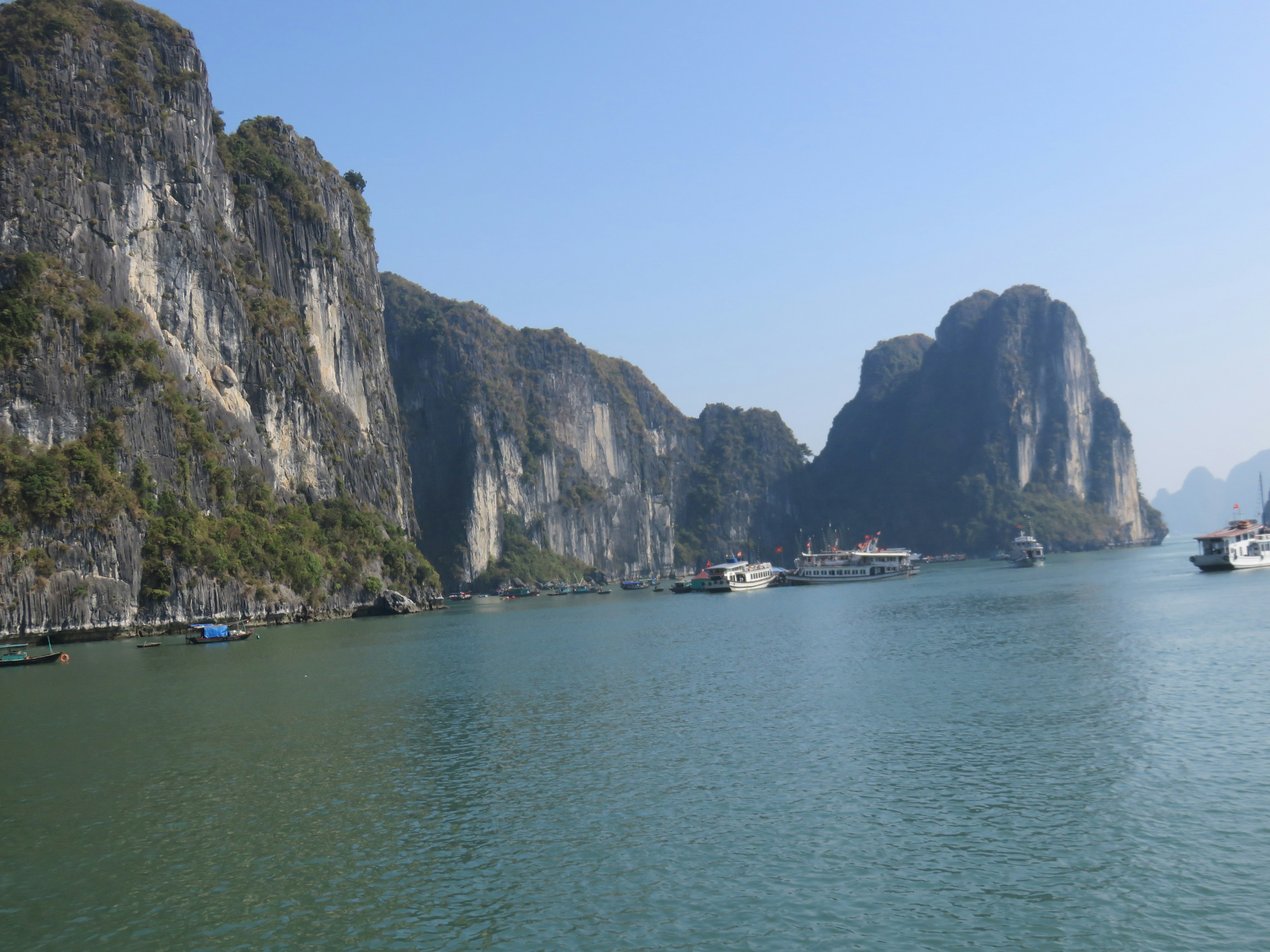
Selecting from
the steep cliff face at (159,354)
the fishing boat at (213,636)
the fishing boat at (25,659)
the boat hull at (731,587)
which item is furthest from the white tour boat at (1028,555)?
the fishing boat at (25,659)

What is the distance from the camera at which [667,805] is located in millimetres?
21203

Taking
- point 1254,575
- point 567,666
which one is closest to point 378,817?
point 567,666

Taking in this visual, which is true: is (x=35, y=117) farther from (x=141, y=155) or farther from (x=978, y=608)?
(x=978, y=608)

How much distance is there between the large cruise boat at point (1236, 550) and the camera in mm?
89500

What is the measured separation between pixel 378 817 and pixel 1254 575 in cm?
8672

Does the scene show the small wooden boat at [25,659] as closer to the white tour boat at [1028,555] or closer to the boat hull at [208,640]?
the boat hull at [208,640]

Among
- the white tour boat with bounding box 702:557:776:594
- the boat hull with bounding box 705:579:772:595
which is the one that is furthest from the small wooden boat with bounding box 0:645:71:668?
the white tour boat with bounding box 702:557:776:594

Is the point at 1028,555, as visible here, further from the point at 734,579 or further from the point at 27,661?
the point at 27,661

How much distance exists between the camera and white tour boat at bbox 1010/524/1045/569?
147625 millimetres

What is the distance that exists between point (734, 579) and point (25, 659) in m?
82.4

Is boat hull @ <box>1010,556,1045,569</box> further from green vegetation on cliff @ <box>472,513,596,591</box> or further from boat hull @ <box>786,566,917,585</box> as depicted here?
green vegetation on cliff @ <box>472,513,596,591</box>

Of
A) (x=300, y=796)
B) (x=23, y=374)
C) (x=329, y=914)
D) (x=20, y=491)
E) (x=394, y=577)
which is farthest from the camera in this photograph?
(x=394, y=577)

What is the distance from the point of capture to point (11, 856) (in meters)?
19.3

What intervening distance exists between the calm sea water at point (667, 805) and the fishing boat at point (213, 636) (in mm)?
21672
